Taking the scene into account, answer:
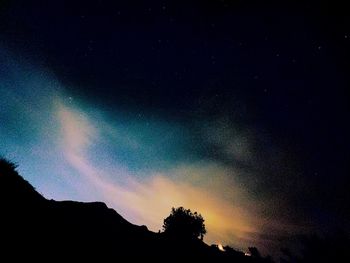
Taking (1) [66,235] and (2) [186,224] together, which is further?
(2) [186,224]

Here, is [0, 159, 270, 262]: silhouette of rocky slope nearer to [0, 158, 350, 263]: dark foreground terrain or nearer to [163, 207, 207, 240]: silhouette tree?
[0, 158, 350, 263]: dark foreground terrain

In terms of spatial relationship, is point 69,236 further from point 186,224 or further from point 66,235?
point 186,224

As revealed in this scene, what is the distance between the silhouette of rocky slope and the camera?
10.7 metres

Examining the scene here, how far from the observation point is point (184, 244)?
81.3 feet

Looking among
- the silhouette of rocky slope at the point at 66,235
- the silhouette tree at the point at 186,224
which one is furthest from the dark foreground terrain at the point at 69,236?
the silhouette tree at the point at 186,224

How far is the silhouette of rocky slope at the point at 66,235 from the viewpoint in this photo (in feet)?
35.0

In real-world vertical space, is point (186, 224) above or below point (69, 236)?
above

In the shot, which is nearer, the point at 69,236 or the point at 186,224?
the point at 69,236

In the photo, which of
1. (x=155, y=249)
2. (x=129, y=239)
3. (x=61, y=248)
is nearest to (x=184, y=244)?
(x=155, y=249)

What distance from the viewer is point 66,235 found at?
14.0 metres

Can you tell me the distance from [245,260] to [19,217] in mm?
26020

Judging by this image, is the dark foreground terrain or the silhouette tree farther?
the silhouette tree

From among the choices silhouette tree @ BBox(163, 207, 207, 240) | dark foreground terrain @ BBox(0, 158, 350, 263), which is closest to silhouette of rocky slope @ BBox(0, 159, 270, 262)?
dark foreground terrain @ BBox(0, 158, 350, 263)

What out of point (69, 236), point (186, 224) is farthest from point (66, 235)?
point (186, 224)
